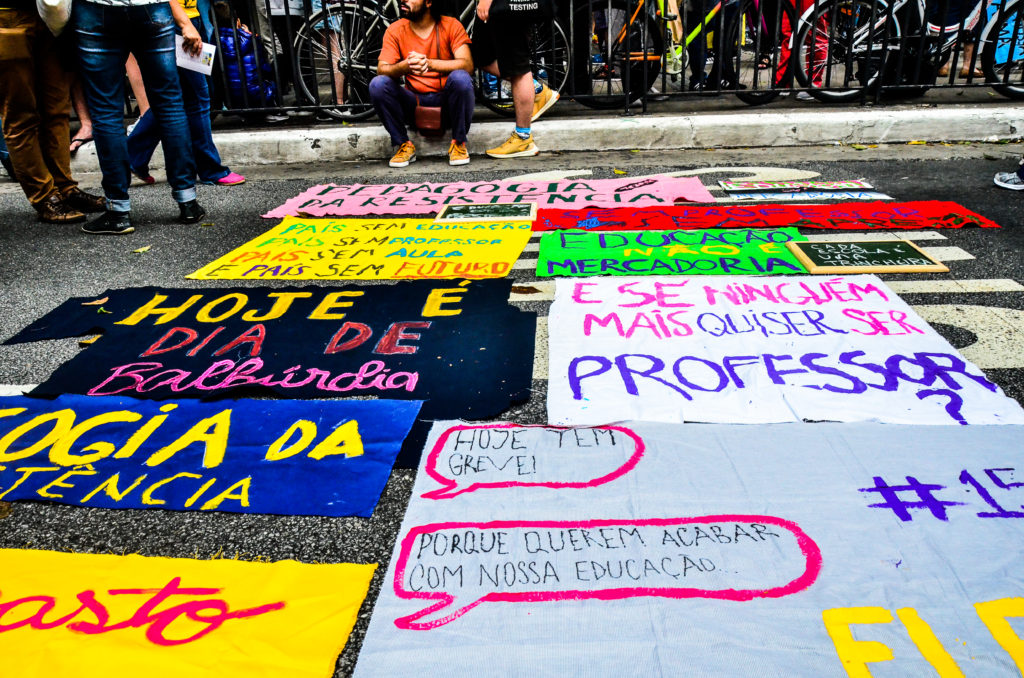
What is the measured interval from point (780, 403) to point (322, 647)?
1279 mm

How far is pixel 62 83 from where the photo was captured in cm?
411

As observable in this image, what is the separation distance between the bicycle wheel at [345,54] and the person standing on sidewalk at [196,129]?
131 centimetres

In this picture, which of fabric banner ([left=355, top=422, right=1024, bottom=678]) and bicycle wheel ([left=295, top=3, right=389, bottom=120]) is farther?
bicycle wheel ([left=295, top=3, right=389, bottom=120])

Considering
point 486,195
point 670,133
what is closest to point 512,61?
point 670,133

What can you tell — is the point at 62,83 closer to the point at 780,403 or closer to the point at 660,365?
the point at 660,365

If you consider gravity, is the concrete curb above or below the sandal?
below

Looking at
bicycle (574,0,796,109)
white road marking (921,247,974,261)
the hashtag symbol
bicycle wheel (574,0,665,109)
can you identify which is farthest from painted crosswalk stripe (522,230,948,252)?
bicycle wheel (574,0,665,109)

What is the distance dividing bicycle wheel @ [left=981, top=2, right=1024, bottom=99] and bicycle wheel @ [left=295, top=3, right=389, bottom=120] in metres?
5.17

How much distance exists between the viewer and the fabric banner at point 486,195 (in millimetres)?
4164

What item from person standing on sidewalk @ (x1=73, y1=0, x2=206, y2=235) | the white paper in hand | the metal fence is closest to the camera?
person standing on sidewalk @ (x1=73, y1=0, x2=206, y2=235)

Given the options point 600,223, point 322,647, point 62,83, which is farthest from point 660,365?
point 62,83

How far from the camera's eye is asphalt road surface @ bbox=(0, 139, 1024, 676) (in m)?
1.56

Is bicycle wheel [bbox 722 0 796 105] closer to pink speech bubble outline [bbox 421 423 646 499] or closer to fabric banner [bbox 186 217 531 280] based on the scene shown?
fabric banner [bbox 186 217 531 280]

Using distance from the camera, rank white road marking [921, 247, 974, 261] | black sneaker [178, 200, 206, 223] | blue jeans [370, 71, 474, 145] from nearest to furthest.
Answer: white road marking [921, 247, 974, 261], black sneaker [178, 200, 206, 223], blue jeans [370, 71, 474, 145]
